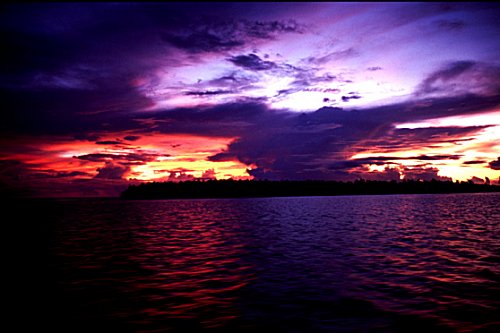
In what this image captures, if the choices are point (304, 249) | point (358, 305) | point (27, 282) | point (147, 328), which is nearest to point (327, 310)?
point (358, 305)

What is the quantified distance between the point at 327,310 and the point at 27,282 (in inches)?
668

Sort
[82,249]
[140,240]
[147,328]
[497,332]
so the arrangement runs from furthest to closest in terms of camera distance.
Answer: [140,240] < [82,249] < [147,328] < [497,332]

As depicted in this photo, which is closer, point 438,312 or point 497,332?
point 497,332

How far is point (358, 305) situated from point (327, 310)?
4.82 feet

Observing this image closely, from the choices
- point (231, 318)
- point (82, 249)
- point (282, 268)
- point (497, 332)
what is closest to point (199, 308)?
point (231, 318)

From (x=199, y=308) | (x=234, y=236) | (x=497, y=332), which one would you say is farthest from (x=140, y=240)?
(x=497, y=332)

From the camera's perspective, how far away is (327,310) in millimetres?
13789

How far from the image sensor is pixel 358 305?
47.0 ft

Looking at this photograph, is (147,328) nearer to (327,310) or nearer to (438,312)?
(327,310)

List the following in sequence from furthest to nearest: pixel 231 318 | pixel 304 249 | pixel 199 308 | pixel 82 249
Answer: pixel 82 249
pixel 304 249
pixel 199 308
pixel 231 318

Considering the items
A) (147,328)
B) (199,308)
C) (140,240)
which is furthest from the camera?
(140,240)

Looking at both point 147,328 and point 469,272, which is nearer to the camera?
point 147,328

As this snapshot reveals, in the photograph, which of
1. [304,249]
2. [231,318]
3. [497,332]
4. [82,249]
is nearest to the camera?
[497,332]

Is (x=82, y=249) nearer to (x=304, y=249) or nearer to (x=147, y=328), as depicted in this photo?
(x=304, y=249)
